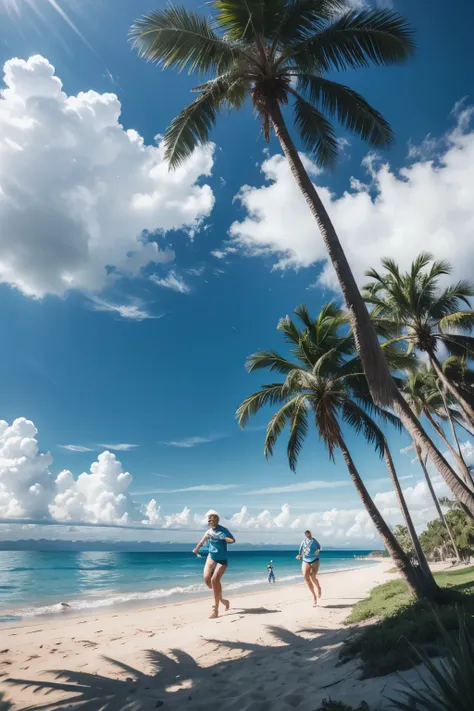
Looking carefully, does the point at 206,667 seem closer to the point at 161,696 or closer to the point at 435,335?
the point at 161,696

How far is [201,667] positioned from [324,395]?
7621 mm

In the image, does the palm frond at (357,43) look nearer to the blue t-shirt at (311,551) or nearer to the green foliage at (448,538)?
the blue t-shirt at (311,551)

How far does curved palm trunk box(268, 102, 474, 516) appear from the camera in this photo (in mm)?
5688

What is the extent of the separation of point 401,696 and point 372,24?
10.7 metres

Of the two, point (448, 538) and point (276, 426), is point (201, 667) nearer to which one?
point (276, 426)

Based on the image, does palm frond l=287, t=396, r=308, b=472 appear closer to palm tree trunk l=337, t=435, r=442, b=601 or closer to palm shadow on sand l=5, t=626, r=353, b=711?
palm tree trunk l=337, t=435, r=442, b=601

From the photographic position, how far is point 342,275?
618 centimetres

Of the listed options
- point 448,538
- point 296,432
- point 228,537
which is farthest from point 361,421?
point 448,538

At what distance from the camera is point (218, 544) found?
7.90m

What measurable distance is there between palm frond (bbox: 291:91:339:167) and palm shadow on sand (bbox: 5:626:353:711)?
32.5 feet

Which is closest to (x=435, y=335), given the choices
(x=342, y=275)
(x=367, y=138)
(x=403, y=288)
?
(x=403, y=288)

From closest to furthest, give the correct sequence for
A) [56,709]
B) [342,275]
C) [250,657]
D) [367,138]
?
[56,709]
[250,657]
[342,275]
[367,138]

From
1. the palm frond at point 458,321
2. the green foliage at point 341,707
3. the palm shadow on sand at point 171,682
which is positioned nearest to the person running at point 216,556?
the palm shadow on sand at point 171,682

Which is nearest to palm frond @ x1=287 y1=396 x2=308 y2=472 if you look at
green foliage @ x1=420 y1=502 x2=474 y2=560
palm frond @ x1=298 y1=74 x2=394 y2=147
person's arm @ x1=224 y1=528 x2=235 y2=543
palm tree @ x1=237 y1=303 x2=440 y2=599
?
palm tree @ x1=237 y1=303 x2=440 y2=599
